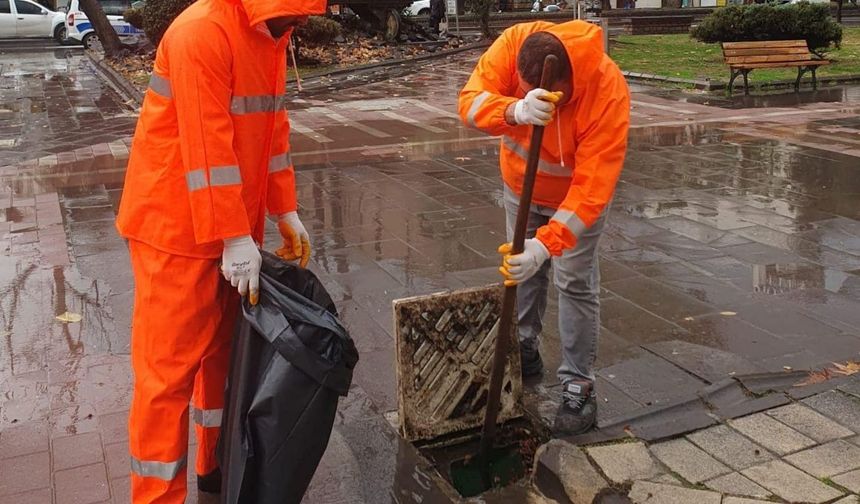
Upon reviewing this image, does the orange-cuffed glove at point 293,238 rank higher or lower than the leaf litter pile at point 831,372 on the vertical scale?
higher

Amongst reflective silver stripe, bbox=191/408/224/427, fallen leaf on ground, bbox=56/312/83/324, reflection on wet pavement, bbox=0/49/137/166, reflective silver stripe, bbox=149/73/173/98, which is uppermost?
reflective silver stripe, bbox=149/73/173/98

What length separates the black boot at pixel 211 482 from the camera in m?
3.03

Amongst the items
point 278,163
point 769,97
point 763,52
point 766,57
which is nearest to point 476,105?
point 278,163

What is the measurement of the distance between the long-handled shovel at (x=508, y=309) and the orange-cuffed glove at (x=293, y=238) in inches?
28.8

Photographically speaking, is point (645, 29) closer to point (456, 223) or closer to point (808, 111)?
point (808, 111)

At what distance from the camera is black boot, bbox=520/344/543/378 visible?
386 cm

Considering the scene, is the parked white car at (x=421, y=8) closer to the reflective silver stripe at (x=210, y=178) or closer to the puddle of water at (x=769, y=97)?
the puddle of water at (x=769, y=97)

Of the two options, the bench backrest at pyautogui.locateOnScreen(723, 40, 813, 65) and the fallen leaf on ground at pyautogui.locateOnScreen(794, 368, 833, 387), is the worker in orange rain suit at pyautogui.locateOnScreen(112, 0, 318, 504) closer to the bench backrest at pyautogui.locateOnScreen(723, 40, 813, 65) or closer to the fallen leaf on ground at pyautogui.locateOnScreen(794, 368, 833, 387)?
the fallen leaf on ground at pyautogui.locateOnScreen(794, 368, 833, 387)

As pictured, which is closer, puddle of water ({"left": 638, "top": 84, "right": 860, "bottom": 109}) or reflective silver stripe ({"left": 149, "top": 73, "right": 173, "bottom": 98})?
reflective silver stripe ({"left": 149, "top": 73, "right": 173, "bottom": 98})

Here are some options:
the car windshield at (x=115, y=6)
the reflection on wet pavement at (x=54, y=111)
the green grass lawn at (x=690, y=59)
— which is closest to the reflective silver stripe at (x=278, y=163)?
the reflection on wet pavement at (x=54, y=111)

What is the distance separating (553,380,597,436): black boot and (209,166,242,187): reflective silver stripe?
5.45ft

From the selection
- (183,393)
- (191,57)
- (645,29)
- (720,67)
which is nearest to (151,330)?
(183,393)

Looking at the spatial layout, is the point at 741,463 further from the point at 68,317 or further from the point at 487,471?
the point at 68,317

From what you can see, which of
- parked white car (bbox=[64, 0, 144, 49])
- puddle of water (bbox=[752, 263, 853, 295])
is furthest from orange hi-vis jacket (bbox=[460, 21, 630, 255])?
parked white car (bbox=[64, 0, 144, 49])
